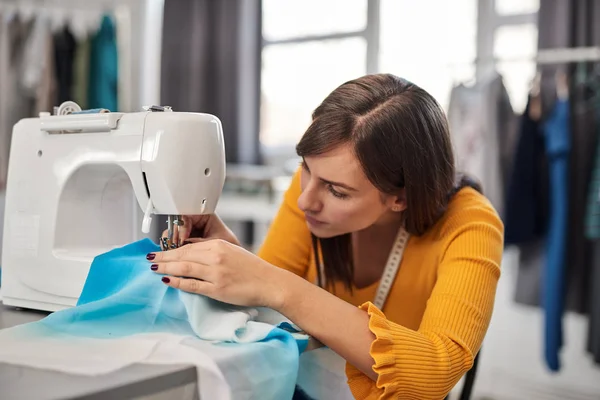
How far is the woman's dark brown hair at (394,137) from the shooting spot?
1233 millimetres

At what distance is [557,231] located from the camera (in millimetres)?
2736

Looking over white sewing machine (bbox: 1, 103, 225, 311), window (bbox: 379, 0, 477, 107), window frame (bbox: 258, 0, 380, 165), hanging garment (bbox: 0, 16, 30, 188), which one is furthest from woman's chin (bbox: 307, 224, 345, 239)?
hanging garment (bbox: 0, 16, 30, 188)

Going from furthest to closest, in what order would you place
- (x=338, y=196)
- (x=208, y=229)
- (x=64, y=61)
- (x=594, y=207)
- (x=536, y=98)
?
(x=64, y=61) < (x=536, y=98) < (x=594, y=207) < (x=208, y=229) < (x=338, y=196)

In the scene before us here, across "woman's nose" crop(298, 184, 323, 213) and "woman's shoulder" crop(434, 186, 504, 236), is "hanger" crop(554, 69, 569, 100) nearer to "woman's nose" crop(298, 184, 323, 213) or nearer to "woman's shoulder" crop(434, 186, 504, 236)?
"woman's shoulder" crop(434, 186, 504, 236)

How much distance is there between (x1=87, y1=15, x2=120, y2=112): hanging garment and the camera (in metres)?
3.83

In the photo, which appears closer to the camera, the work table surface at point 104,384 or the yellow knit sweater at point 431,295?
the work table surface at point 104,384

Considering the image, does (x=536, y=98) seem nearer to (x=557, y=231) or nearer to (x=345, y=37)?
(x=557, y=231)

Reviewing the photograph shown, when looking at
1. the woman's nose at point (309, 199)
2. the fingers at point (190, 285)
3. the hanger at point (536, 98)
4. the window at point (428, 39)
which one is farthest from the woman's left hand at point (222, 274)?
the window at point (428, 39)

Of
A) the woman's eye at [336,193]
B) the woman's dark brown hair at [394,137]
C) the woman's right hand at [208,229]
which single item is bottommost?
the woman's right hand at [208,229]

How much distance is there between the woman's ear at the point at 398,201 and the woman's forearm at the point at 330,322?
34 cm

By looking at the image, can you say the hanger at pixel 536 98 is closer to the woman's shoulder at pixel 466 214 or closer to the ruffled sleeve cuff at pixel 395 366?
the woman's shoulder at pixel 466 214

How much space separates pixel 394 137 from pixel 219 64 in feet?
9.95

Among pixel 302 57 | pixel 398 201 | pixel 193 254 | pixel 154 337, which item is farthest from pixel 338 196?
pixel 302 57

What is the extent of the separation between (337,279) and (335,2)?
2797 mm
